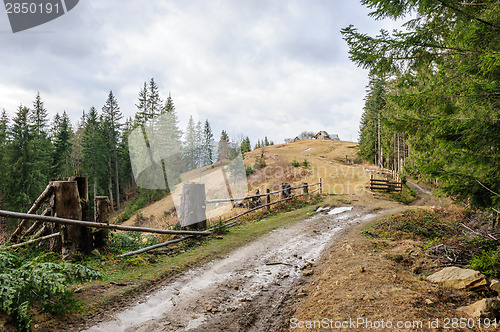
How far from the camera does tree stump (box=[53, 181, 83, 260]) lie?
4242 mm

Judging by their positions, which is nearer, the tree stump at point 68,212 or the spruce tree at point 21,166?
the tree stump at point 68,212

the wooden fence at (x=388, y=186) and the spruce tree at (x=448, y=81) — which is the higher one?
the spruce tree at (x=448, y=81)

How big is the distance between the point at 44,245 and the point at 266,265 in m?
4.31

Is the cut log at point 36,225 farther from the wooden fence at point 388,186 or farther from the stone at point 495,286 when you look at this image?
the wooden fence at point 388,186

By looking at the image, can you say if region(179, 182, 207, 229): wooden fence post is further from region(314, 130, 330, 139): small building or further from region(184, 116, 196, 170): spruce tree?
region(314, 130, 330, 139): small building

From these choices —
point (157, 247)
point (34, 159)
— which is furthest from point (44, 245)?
point (34, 159)

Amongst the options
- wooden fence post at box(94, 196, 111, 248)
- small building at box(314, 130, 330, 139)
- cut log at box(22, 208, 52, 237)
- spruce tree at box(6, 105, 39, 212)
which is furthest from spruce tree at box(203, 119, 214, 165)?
small building at box(314, 130, 330, 139)

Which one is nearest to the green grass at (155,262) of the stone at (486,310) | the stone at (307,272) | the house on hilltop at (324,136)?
the stone at (307,272)

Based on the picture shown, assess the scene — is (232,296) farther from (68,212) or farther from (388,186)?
(388,186)

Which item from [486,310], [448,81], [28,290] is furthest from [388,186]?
[28,290]

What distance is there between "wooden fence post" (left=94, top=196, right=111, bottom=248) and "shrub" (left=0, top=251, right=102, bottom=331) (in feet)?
6.30

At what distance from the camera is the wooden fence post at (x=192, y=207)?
6988 millimetres

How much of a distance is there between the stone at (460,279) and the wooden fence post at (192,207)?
5.56 metres

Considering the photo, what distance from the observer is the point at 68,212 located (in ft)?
14.2
